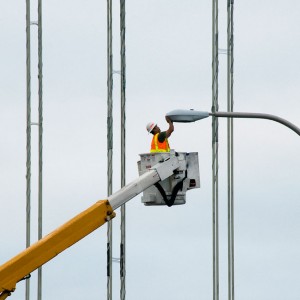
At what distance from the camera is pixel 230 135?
3117 cm

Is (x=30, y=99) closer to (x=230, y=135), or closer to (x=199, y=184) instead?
(x=230, y=135)

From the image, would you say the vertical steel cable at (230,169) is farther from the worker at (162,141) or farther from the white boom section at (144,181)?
the white boom section at (144,181)

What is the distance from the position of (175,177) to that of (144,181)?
0.84 meters

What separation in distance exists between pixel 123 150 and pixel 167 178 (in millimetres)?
5884

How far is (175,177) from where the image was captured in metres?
25.4

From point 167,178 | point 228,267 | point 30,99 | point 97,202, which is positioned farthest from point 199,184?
point 30,99

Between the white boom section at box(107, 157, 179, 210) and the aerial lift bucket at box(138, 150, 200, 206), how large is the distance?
5.4 inches

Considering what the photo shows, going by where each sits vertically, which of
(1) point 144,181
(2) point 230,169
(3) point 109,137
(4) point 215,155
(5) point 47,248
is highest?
(3) point 109,137

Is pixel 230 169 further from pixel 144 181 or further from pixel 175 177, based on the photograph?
pixel 144 181

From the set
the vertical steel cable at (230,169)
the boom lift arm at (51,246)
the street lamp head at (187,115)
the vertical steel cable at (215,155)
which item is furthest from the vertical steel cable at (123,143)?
the street lamp head at (187,115)

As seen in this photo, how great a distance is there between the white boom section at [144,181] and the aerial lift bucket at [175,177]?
138 millimetres

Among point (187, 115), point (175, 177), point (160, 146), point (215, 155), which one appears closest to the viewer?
point (187, 115)

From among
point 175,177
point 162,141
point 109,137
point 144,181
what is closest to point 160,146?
point 162,141

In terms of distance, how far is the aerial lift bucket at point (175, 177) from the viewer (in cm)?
2533
